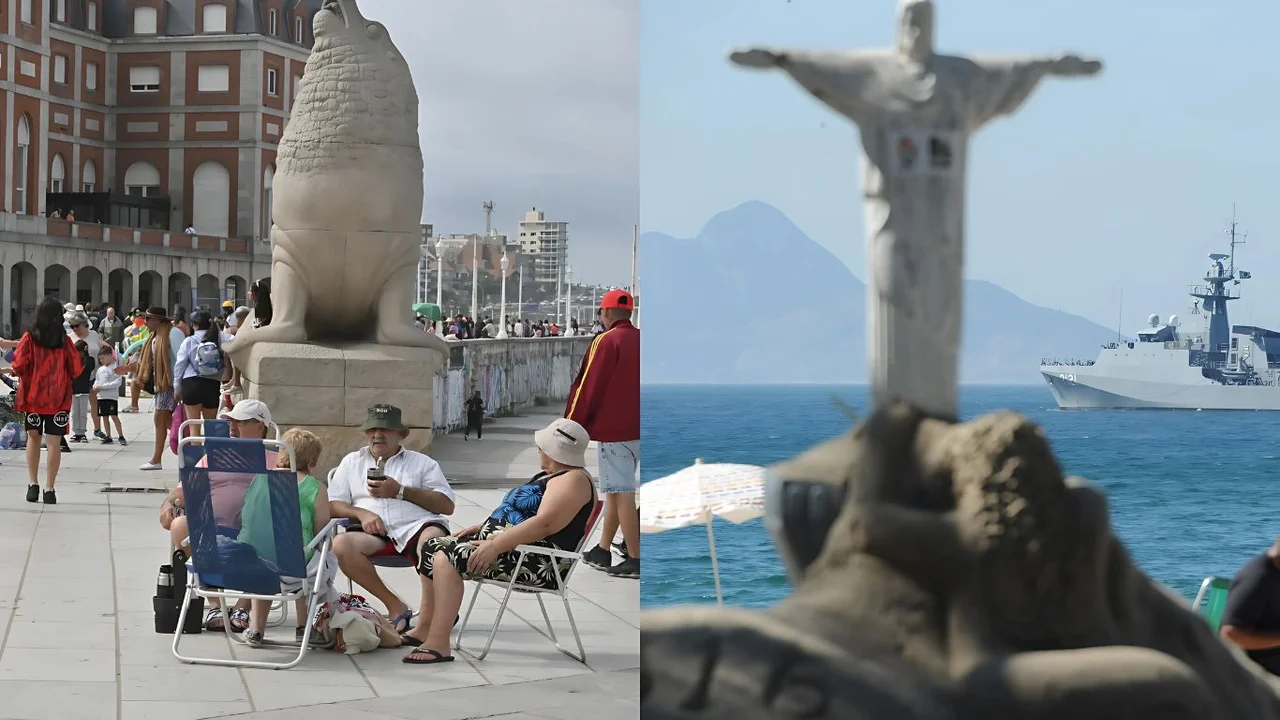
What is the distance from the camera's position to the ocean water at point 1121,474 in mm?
2584

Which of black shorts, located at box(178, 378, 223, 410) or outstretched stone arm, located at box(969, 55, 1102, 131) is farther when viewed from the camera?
black shorts, located at box(178, 378, 223, 410)

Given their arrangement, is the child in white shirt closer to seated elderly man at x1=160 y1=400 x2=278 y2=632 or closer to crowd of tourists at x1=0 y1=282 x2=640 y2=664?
crowd of tourists at x1=0 y1=282 x2=640 y2=664

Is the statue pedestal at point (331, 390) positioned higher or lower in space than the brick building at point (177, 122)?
lower

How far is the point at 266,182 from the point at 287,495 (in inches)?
2970

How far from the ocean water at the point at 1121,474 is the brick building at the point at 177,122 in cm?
7329

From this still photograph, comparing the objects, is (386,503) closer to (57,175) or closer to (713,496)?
→ (713,496)

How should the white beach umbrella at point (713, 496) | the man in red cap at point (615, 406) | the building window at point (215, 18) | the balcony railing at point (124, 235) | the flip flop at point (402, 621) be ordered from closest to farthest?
the white beach umbrella at point (713, 496) < the flip flop at point (402, 621) < the man in red cap at point (615, 406) < the balcony railing at point (124, 235) < the building window at point (215, 18)

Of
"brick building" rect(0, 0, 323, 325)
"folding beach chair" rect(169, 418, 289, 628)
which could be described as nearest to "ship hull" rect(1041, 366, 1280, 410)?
"folding beach chair" rect(169, 418, 289, 628)

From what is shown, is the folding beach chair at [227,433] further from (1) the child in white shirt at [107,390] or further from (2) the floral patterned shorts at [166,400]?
(1) the child in white shirt at [107,390]

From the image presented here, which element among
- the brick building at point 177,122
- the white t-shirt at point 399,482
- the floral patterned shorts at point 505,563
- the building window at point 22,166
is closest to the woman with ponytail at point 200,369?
the white t-shirt at point 399,482

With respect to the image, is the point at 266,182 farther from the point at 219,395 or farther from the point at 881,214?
the point at 881,214

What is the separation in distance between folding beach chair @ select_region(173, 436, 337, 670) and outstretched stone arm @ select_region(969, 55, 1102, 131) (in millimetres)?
4233

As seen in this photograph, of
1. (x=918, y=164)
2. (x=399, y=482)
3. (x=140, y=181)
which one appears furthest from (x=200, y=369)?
(x=140, y=181)

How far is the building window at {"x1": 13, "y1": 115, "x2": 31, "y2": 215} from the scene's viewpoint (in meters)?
67.5
